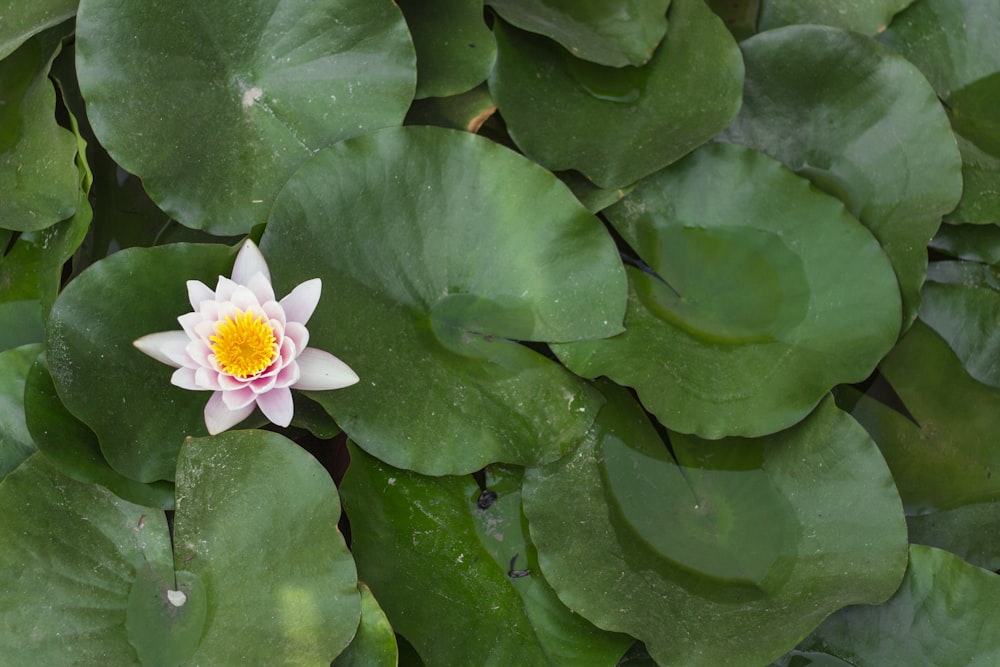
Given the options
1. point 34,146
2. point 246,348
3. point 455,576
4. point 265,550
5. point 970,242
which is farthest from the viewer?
point 970,242

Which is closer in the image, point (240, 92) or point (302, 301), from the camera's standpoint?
point (302, 301)

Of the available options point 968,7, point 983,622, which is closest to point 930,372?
point 983,622

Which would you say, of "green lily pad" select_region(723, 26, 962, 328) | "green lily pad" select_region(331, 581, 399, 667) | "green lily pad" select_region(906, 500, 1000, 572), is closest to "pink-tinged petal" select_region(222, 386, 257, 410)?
"green lily pad" select_region(331, 581, 399, 667)

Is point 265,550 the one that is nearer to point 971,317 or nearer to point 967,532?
point 967,532

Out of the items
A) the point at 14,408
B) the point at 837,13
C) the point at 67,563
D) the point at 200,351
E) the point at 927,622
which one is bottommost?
the point at 927,622

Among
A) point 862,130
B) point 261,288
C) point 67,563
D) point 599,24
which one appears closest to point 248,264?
point 261,288

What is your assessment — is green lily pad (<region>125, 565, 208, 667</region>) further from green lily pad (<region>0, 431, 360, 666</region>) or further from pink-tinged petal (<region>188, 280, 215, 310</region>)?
pink-tinged petal (<region>188, 280, 215, 310</region>)
